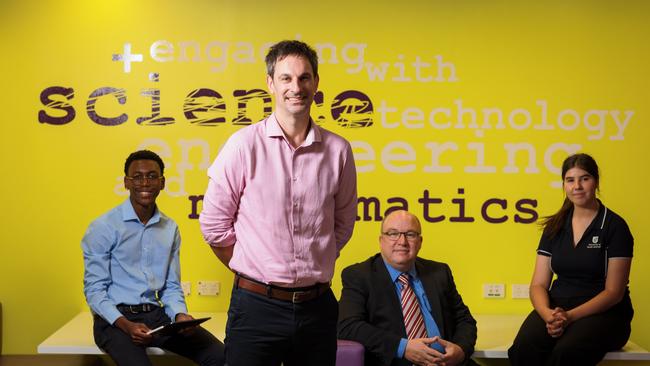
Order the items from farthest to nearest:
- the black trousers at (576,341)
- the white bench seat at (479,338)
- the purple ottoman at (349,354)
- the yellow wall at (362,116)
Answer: the yellow wall at (362,116), the white bench seat at (479,338), the black trousers at (576,341), the purple ottoman at (349,354)

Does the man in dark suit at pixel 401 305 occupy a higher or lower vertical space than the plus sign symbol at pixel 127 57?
lower

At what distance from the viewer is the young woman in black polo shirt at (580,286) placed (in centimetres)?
416

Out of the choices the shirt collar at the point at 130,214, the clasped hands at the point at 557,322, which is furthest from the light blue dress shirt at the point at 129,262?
the clasped hands at the point at 557,322

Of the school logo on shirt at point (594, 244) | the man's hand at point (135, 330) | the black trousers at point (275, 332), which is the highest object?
the school logo on shirt at point (594, 244)

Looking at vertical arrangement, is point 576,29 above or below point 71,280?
above

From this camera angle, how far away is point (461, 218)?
5172 mm

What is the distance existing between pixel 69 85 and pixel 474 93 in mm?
2429

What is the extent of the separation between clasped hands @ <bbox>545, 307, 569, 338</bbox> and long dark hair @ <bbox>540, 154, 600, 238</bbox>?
1.43ft

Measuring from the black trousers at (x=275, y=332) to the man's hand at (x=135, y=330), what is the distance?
4.94ft

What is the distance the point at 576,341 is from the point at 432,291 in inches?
28.6

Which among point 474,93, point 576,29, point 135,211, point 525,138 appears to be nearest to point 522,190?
point 525,138

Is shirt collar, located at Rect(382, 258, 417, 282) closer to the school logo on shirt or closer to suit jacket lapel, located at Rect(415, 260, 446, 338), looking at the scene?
suit jacket lapel, located at Rect(415, 260, 446, 338)

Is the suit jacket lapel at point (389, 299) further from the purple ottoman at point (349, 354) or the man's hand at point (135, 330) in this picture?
the man's hand at point (135, 330)

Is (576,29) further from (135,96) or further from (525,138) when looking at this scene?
(135,96)
